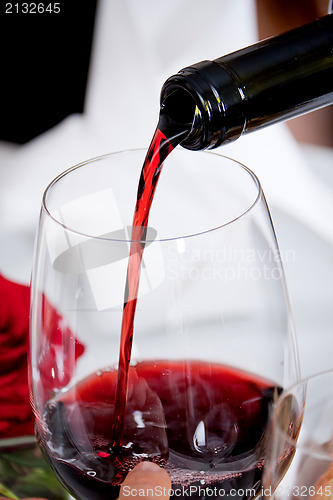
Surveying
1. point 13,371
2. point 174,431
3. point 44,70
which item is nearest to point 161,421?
point 174,431

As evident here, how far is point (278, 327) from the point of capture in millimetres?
458

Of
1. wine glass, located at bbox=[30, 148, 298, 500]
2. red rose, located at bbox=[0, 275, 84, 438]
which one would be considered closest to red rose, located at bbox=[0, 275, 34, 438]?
red rose, located at bbox=[0, 275, 84, 438]

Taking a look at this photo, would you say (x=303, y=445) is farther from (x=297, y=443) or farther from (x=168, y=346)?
(x=168, y=346)

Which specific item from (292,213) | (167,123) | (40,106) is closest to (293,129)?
(292,213)

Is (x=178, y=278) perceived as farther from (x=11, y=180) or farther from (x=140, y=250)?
(x=11, y=180)

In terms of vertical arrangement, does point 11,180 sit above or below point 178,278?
below

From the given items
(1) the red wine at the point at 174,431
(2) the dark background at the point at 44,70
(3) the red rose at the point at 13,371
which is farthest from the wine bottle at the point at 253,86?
(2) the dark background at the point at 44,70

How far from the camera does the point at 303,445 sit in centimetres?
34

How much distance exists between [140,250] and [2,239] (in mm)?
619

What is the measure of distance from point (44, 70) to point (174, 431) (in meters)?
0.78

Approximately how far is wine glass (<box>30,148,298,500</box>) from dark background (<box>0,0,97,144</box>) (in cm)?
65

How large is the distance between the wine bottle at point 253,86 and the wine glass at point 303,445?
0.14 m

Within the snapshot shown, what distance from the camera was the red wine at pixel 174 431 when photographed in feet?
1.44

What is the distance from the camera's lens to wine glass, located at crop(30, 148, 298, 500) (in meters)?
0.43
